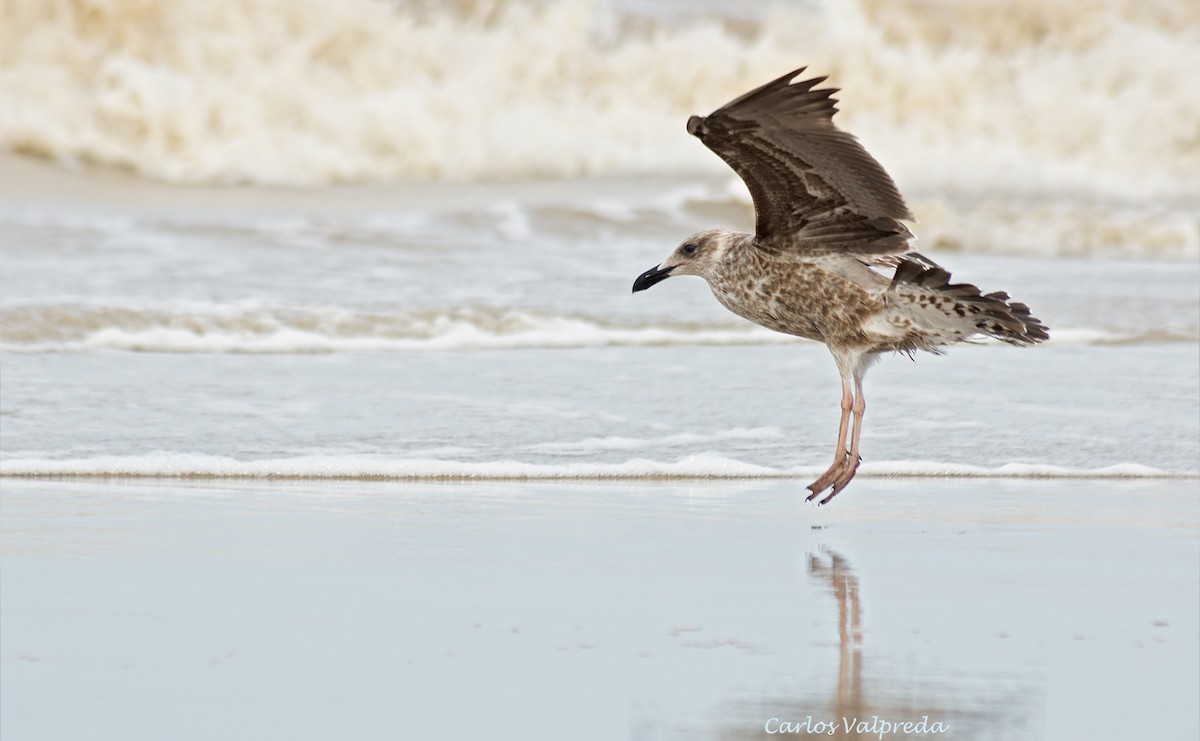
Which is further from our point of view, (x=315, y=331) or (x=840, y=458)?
(x=315, y=331)

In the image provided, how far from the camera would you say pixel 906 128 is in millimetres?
21141

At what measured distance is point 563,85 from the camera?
796 inches

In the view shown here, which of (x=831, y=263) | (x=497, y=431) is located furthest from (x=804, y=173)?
(x=497, y=431)

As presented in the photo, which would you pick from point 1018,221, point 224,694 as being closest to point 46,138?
point 1018,221

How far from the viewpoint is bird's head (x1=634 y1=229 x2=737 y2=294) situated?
669cm

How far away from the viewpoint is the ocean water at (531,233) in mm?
7250

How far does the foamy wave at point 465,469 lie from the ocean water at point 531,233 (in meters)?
0.02

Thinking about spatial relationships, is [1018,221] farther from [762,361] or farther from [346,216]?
[762,361]

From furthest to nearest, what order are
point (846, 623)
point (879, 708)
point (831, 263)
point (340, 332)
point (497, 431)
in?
1. point (340, 332)
2. point (497, 431)
3. point (831, 263)
4. point (846, 623)
5. point (879, 708)

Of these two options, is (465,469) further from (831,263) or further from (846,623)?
(846,623)

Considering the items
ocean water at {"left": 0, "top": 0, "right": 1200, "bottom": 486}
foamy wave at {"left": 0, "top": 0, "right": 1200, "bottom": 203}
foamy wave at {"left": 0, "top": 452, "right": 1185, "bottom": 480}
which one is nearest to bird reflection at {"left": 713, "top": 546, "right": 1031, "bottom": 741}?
foamy wave at {"left": 0, "top": 452, "right": 1185, "bottom": 480}

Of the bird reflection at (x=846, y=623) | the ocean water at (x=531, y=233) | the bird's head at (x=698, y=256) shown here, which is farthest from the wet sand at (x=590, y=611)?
the bird's head at (x=698, y=256)

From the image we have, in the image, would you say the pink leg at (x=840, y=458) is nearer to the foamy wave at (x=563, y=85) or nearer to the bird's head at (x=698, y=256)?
the bird's head at (x=698, y=256)

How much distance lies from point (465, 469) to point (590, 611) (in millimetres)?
2242
